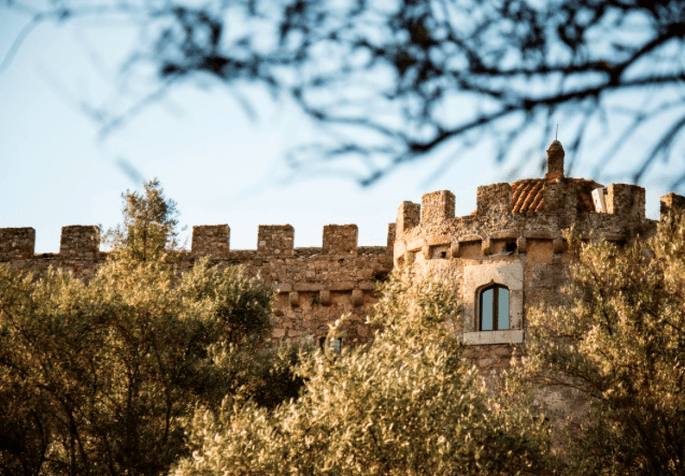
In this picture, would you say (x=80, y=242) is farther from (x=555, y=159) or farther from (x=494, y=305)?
(x=555, y=159)

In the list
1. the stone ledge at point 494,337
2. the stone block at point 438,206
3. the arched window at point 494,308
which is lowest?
the stone ledge at point 494,337

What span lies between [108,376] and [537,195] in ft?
26.8

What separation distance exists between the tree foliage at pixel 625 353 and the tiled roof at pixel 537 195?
84.1 inches

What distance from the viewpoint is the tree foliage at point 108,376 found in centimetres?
1325

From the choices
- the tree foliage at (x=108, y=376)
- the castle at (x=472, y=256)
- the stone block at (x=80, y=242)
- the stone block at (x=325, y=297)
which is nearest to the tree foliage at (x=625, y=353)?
the castle at (x=472, y=256)

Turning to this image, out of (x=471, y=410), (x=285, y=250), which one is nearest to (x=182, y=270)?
(x=285, y=250)

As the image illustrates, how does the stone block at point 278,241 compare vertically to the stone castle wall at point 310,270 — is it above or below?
above

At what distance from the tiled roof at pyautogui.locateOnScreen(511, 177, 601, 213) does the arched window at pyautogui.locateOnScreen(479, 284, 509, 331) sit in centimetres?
154

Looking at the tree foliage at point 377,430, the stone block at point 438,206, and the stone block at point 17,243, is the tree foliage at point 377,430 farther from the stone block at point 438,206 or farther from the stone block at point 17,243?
the stone block at point 17,243

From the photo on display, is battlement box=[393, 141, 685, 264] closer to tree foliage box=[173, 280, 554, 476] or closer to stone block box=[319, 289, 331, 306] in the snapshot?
stone block box=[319, 289, 331, 306]

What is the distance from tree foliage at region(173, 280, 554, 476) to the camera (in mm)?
10328

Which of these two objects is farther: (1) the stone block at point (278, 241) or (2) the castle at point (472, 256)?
(1) the stone block at point (278, 241)

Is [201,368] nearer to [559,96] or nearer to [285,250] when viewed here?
[285,250]

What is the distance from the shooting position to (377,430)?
Answer: 10.6m
